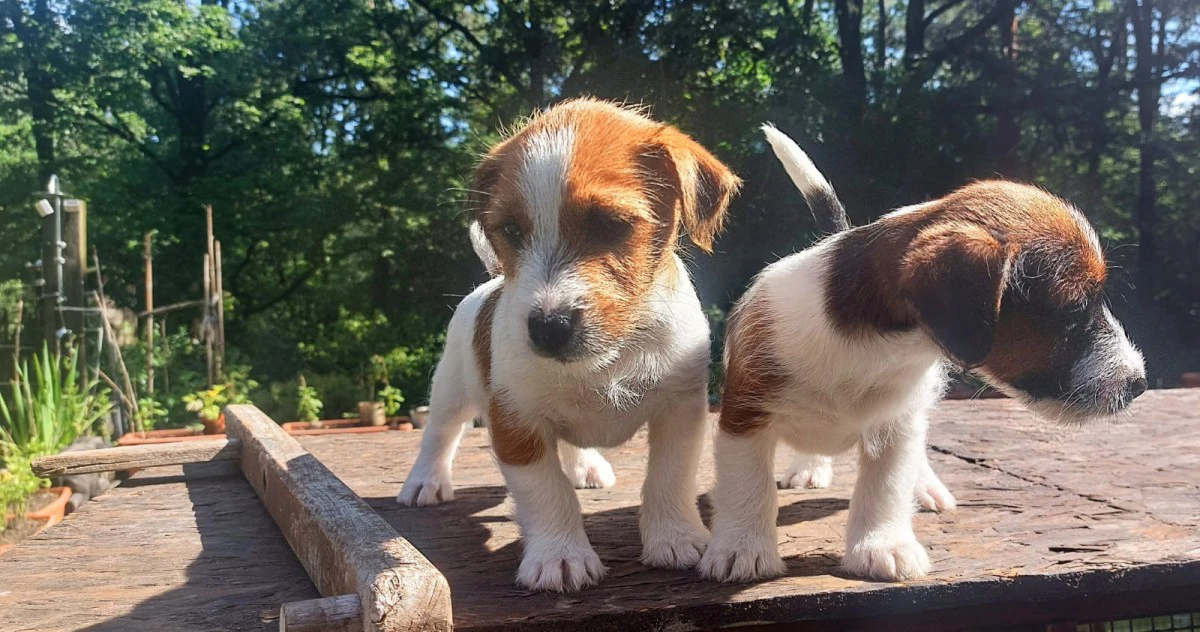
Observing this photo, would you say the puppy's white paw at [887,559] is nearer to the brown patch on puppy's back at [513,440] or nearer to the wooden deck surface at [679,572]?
the wooden deck surface at [679,572]

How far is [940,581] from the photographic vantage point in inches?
89.0

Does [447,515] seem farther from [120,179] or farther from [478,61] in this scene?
[120,179]

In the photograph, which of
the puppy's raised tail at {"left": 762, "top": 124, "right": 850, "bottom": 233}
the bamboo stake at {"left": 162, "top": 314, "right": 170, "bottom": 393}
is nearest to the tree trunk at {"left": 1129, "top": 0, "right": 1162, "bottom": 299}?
the puppy's raised tail at {"left": 762, "top": 124, "right": 850, "bottom": 233}

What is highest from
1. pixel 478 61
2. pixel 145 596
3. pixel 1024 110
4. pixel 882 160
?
pixel 478 61

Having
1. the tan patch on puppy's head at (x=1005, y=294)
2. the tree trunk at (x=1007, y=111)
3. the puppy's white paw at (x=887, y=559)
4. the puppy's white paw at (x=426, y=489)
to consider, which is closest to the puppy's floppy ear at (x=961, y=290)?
the tan patch on puppy's head at (x=1005, y=294)

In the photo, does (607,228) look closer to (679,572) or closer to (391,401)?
(679,572)

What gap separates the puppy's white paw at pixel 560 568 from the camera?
227 cm

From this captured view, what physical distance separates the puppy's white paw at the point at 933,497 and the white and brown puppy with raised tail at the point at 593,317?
1080mm

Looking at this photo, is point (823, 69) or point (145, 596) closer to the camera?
point (145, 596)

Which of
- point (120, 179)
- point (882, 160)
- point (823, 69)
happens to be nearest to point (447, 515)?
point (882, 160)

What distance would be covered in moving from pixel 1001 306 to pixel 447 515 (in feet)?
6.97

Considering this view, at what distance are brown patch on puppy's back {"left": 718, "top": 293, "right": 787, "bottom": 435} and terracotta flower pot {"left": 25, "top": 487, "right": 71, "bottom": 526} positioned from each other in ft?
16.9

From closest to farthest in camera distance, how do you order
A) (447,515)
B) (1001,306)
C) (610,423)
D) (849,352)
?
(1001,306) → (849,352) → (610,423) → (447,515)

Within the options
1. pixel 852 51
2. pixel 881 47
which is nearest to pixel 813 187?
pixel 852 51
